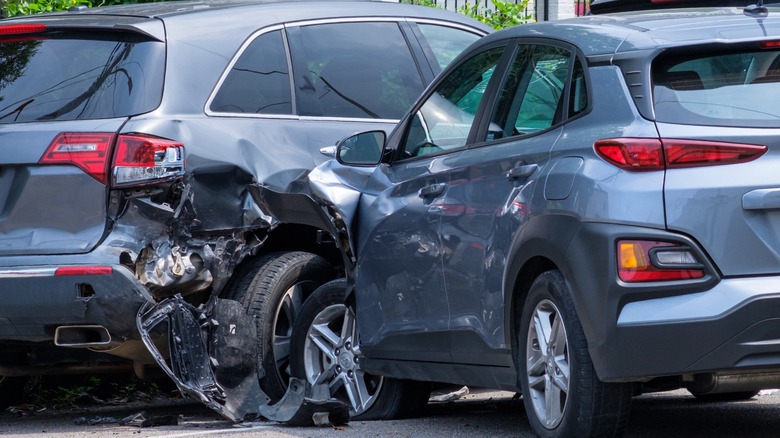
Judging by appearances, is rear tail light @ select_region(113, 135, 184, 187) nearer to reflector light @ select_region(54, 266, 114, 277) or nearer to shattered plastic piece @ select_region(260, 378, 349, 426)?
reflector light @ select_region(54, 266, 114, 277)

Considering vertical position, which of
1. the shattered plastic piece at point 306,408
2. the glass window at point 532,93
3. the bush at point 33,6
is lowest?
the shattered plastic piece at point 306,408

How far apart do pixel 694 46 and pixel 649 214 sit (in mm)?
669

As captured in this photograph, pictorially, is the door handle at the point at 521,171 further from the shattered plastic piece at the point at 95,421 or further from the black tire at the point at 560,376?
the shattered plastic piece at the point at 95,421

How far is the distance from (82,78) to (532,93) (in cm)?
242

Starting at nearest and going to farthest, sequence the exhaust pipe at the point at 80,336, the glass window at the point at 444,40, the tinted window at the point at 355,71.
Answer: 1. the exhaust pipe at the point at 80,336
2. the tinted window at the point at 355,71
3. the glass window at the point at 444,40

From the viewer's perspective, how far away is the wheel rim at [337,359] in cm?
696

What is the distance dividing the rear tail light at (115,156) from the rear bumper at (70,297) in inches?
16.5

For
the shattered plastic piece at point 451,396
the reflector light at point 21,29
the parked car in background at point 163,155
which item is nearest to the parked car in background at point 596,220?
the parked car in background at point 163,155

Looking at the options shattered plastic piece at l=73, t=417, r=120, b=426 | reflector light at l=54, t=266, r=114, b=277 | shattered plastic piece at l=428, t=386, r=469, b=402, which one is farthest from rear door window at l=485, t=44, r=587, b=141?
shattered plastic piece at l=73, t=417, r=120, b=426

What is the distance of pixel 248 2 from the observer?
7695 millimetres

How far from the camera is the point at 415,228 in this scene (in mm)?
6301

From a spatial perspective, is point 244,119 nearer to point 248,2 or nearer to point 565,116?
point 248,2

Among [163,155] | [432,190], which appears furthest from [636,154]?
[163,155]

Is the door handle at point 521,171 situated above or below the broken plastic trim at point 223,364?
above
